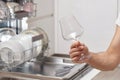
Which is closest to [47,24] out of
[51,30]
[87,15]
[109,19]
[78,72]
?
[51,30]

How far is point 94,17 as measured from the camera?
7.18 ft

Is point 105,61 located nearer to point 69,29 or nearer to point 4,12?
point 69,29

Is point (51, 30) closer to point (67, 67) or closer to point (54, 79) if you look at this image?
point (67, 67)

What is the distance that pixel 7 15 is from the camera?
57.1 inches

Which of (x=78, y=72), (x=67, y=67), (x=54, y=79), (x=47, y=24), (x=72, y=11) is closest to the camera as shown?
(x=54, y=79)

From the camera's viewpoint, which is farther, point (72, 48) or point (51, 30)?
point (51, 30)

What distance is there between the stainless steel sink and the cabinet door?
67cm

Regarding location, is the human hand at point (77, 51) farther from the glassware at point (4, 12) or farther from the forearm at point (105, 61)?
the glassware at point (4, 12)

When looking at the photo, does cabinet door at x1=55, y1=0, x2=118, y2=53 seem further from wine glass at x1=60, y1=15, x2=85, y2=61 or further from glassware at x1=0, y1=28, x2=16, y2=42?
wine glass at x1=60, y1=15, x2=85, y2=61

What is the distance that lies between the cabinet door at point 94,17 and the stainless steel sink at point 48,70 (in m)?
0.67

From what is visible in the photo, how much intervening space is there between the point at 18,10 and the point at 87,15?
77 cm

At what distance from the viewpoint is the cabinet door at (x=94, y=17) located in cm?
216

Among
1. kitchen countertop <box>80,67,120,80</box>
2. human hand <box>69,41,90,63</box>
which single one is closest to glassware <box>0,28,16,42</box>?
kitchen countertop <box>80,67,120,80</box>

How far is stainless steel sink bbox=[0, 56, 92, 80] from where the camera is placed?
1275 millimetres
